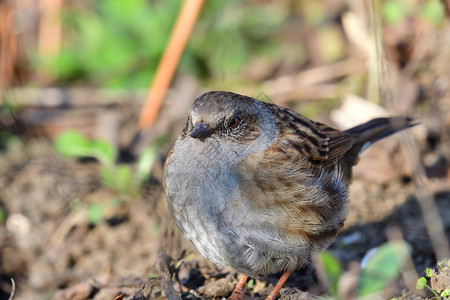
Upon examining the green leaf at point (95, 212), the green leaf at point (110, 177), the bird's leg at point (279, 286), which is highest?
the bird's leg at point (279, 286)

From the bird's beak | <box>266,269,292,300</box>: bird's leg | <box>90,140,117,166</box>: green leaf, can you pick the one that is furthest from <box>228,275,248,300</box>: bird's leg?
<box>90,140,117,166</box>: green leaf

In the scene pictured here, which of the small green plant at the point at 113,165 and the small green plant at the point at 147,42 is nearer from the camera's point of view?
the small green plant at the point at 113,165

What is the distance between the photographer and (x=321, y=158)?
413 centimetres

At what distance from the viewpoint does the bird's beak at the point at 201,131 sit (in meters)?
3.65

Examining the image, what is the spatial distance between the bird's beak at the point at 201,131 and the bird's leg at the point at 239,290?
3.42 feet

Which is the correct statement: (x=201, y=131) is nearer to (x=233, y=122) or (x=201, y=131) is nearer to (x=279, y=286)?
(x=233, y=122)

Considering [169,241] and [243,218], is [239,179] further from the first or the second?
[169,241]

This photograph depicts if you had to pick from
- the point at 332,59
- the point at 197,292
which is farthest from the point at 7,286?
the point at 332,59

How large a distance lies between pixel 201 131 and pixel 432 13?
12.7 feet

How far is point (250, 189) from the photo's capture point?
3547 millimetres

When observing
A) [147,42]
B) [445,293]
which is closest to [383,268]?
[445,293]

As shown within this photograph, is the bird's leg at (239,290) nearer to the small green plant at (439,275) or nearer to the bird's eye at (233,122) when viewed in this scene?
the bird's eye at (233,122)

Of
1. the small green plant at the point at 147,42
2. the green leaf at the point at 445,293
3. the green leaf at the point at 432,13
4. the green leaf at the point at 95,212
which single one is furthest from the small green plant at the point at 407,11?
the green leaf at the point at 445,293

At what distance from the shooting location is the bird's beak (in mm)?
3648
